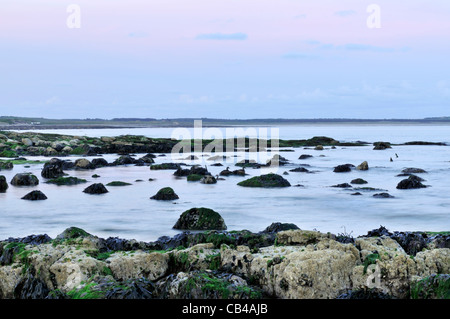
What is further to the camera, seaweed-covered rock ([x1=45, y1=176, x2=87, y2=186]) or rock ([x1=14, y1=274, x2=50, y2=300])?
seaweed-covered rock ([x1=45, y1=176, x2=87, y2=186])

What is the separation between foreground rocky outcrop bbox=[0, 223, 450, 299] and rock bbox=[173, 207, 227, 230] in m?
4.23

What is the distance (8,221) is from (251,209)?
321 inches

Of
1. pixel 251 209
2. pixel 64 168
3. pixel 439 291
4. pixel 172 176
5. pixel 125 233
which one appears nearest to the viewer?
pixel 439 291

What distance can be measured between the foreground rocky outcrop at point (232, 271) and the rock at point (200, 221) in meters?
4.23

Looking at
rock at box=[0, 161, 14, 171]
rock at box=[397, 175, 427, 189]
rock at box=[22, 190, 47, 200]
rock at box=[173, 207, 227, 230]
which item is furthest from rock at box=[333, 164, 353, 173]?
rock at box=[0, 161, 14, 171]

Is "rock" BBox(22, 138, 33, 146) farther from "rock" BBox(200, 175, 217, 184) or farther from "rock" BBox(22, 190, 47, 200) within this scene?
A: "rock" BBox(22, 190, 47, 200)

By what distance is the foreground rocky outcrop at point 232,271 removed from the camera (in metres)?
7.46

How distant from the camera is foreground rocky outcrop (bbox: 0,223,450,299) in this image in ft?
24.5

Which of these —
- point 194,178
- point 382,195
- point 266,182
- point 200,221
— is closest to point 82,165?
point 194,178

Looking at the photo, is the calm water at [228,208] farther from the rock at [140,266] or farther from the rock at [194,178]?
the rock at [140,266]

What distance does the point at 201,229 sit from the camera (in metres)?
13.5

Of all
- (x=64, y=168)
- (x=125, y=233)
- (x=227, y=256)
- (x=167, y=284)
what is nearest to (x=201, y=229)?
(x=125, y=233)

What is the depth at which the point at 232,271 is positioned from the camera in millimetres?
8359
